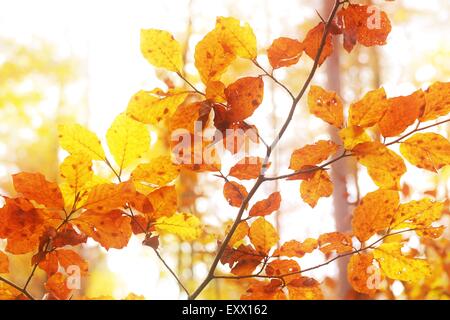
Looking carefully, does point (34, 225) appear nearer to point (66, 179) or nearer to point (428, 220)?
point (66, 179)

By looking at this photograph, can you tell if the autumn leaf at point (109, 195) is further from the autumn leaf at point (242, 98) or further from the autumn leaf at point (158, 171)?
the autumn leaf at point (242, 98)

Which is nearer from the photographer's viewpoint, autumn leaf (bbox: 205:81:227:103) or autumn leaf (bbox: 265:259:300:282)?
autumn leaf (bbox: 205:81:227:103)

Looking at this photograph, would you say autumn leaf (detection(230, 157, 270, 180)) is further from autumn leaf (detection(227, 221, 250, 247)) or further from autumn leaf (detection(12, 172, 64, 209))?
autumn leaf (detection(12, 172, 64, 209))

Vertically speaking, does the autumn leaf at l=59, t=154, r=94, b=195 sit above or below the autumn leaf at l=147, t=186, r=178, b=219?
above

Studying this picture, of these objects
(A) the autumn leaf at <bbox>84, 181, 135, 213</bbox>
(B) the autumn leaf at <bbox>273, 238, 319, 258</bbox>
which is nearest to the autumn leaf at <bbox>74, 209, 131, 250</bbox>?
(A) the autumn leaf at <bbox>84, 181, 135, 213</bbox>

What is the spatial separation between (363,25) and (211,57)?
0.66 feet

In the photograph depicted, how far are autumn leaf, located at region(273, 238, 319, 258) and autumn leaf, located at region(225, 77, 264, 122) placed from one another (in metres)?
0.22

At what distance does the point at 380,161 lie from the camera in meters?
0.54

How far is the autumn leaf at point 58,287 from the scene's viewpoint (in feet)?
2.10

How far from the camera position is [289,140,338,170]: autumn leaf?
557 millimetres

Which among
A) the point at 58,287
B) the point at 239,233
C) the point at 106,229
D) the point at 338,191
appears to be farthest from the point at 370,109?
the point at 338,191

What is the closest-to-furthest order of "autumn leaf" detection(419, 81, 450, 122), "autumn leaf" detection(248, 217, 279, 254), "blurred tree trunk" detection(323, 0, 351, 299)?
"autumn leaf" detection(419, 81, 450, 122), "autumn leaf" detection(248, 217, 279, 254), "blurred tree trunk" detection(323, 0, 351, 299)
